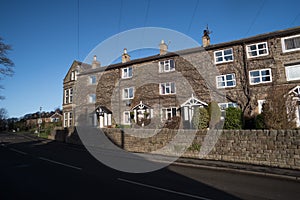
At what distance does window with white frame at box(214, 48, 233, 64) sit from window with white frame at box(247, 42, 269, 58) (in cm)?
167

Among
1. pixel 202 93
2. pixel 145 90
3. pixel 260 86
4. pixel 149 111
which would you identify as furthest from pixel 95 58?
pixel 260 86

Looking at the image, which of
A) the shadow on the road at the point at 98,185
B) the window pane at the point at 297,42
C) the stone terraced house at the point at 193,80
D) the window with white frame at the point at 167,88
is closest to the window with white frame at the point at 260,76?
the stone terraced house at the point at 193,80

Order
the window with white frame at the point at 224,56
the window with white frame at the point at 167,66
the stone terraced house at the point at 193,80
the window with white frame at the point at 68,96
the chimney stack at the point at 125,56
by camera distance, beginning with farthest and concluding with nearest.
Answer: the window with white frame at the point at 68,96
the chimney stack at the point at 125,56
the window with white frame at the point at 167,66
the window with white frame at the point at 224,56
the stone terraced house at the point at 193,80

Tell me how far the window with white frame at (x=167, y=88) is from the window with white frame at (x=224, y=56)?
539 centimetres

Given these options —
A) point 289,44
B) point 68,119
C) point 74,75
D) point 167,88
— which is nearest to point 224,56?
point 289,44

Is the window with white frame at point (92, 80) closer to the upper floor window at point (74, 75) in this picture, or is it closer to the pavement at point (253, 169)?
the upper floor window at point (74, 75)

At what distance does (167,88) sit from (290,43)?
40.9 ft

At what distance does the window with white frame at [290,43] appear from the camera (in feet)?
59.2

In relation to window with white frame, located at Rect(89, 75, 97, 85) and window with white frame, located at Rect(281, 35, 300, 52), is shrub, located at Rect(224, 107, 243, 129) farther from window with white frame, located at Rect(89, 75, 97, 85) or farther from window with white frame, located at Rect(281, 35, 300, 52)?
window with white frame, located at Rect(89, 75, 97, 85)

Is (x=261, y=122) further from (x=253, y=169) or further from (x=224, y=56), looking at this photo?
(x=224, y=56)

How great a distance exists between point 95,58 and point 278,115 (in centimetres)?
2826

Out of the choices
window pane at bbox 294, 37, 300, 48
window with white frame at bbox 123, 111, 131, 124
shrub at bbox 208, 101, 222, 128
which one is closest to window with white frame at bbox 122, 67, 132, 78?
window with white frame at bbox 123, 111, 131, 124

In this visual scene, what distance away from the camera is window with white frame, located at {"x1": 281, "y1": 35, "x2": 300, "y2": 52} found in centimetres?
1805

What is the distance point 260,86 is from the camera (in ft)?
62.0
